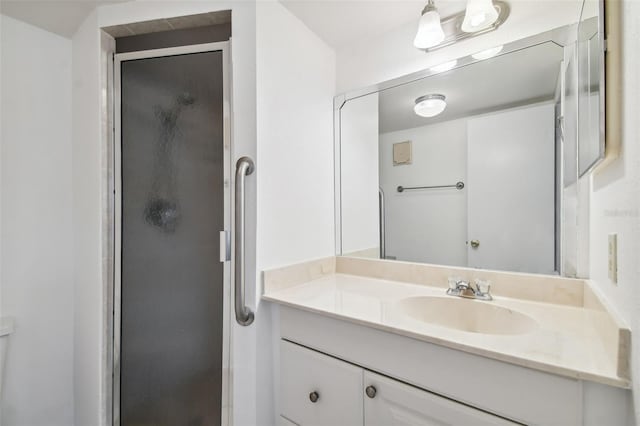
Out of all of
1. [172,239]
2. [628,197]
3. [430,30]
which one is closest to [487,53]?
[430,30]

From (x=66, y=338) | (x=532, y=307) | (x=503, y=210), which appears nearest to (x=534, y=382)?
(x=532, y=307)

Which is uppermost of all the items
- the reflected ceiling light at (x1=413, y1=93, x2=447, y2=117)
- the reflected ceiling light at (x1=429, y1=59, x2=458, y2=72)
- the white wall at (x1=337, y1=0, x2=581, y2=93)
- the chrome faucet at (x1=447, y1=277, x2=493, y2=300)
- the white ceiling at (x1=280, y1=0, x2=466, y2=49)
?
the white ceiling at (x1=280, y1=0, x2=466, y2=49)

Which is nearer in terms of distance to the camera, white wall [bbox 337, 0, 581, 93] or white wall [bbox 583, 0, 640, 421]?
white wall [bbox 583, 0, 640, 421]

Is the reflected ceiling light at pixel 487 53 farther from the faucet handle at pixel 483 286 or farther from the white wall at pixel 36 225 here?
the white wall at pixel 36 225

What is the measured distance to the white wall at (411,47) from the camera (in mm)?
1082

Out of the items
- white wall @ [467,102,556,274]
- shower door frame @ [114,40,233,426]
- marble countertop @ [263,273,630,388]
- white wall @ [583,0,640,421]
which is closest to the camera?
white wall @ [583,0,640,421]

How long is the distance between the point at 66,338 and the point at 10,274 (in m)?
0.43

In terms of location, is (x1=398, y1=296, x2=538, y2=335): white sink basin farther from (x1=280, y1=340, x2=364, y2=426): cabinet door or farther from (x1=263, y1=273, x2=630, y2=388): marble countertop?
(x1=280, y1=340, x2=364, y2=426): cabinet door

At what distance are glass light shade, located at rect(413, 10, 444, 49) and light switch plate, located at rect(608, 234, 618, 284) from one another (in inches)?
38.2

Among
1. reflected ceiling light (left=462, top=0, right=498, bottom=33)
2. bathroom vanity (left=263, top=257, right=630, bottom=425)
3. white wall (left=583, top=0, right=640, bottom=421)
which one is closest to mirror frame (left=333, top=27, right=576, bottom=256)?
reflected ceiling light (left=462, top=0, right=498, bottom=33)

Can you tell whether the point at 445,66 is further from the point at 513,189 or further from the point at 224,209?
the point at 224,209

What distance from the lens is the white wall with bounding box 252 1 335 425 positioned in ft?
3.89

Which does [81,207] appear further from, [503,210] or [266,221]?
[503,210]

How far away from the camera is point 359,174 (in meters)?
1.59
